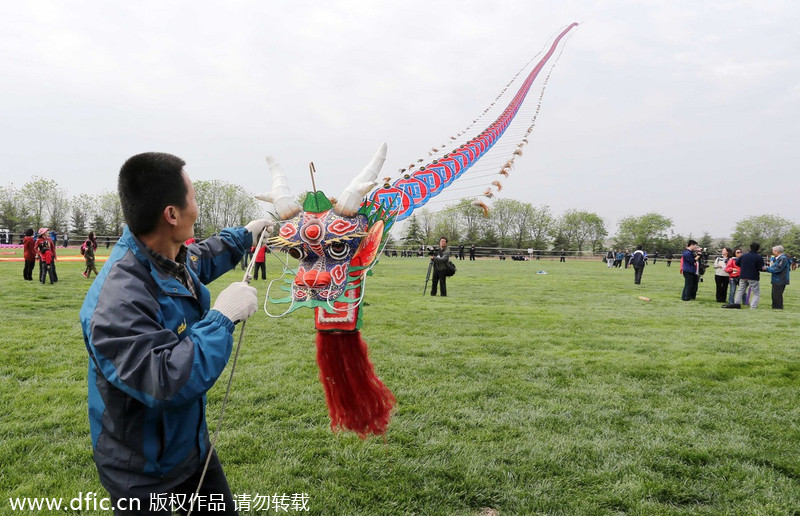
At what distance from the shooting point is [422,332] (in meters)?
8.63

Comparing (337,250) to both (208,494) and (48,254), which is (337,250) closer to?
(208,494)

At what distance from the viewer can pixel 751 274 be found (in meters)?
12.4

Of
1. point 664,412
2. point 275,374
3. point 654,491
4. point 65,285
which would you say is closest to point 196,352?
point 654,491

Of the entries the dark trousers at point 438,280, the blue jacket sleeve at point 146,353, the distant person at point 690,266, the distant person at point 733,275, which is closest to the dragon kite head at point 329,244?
the blue jacket sleeve at point 146,353

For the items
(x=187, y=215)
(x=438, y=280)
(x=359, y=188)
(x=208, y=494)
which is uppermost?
(x=359, y=188)

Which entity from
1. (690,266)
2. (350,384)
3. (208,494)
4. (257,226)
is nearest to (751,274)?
(690,266)

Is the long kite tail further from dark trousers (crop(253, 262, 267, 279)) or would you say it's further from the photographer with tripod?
dark trousers (crop(253, 262, 267, 279))

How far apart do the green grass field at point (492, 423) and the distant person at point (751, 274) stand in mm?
4174

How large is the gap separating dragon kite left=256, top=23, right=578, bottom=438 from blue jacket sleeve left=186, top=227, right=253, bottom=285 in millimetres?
513

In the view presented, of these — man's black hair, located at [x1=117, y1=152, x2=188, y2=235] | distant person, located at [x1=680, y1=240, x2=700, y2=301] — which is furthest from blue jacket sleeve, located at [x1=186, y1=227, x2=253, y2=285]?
distant person, located at [x1=680, y1=240, x2=700, y2=301]

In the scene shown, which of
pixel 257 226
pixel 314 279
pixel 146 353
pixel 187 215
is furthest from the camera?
pixel 314 279

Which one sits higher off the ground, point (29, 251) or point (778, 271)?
point (778, 271)

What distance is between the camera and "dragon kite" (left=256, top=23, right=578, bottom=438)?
136 inches

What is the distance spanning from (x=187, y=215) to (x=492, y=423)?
374 cm
